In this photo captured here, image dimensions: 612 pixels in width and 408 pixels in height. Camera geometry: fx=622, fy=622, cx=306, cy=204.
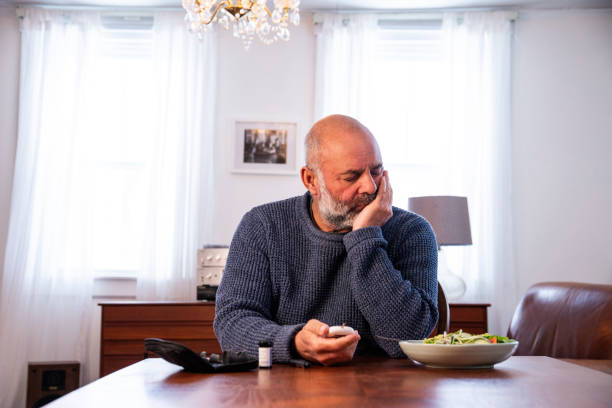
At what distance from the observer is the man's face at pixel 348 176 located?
1.72 meters

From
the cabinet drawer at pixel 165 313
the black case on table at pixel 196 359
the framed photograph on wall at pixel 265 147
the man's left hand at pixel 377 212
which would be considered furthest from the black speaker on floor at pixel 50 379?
the black case on table at pixel 196 359

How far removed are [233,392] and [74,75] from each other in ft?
13.2

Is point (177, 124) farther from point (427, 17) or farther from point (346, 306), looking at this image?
point (346, 306)

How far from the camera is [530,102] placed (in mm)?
4590

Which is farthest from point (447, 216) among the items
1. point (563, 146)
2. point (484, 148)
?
point (563, 146)

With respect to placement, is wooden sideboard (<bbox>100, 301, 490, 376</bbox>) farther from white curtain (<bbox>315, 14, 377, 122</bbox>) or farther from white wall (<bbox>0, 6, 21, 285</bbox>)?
white curtain (<bbox>315, 14, 377, 122</bbox>)

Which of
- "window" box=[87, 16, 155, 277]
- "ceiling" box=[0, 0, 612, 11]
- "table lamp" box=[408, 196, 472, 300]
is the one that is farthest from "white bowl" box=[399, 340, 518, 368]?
"ceiling" box=[0, 0, 612, 11]

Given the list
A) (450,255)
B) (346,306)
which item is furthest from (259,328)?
(450,255)

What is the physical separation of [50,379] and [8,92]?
2098mm

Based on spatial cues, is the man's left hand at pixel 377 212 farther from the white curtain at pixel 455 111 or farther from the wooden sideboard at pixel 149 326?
the white curtain at pixel 455 111

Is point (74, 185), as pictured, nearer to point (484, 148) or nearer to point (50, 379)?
point (50, 379)

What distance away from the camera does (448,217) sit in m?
3.61

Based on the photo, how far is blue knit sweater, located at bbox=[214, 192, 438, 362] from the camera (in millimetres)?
1604

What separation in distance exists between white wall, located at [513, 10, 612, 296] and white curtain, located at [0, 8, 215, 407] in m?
2.32
